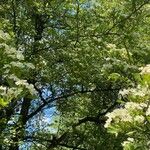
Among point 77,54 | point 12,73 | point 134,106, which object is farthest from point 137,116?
point 77,54

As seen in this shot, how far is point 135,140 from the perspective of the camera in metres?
8.22

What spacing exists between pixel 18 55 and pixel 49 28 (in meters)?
10.8

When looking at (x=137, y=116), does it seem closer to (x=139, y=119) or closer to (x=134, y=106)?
(x=139, y=119)

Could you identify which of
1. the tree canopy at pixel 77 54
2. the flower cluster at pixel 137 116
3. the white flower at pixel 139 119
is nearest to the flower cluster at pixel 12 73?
the flower cluster at pixel 137 116

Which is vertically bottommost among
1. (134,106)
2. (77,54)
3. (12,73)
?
(134,106)

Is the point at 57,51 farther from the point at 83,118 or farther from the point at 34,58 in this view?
the point at 83,118

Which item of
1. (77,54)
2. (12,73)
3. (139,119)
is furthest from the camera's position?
(77,54)

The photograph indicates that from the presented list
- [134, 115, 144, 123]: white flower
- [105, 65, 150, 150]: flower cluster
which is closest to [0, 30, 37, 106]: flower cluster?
[105, 65, 150, 150]: flower cluster

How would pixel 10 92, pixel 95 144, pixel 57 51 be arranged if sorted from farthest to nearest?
pixel 95 144
pixel 57 51
pixel 10 92

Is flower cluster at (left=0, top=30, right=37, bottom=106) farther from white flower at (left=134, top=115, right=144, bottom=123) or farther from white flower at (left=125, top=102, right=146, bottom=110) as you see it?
white flower at (left=134, top=115, right=144, bottom=123)

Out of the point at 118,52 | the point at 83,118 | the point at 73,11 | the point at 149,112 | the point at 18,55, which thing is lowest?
the point at 149,112

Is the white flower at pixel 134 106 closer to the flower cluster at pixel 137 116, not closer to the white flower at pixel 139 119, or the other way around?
the flower cluster at pixel 137 116

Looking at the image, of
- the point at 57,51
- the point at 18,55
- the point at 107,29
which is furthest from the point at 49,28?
the point at 18,55

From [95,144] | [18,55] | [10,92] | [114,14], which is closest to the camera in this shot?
[10,92]
